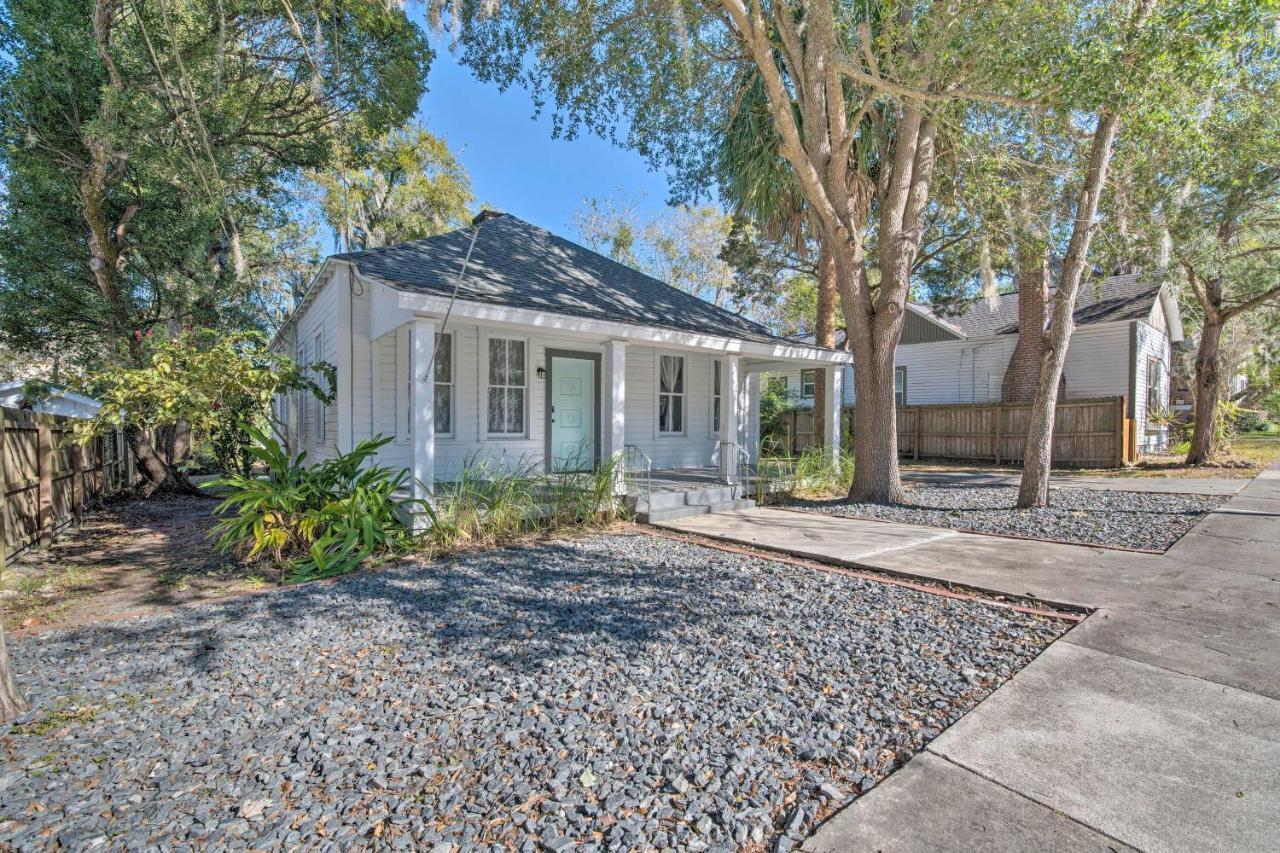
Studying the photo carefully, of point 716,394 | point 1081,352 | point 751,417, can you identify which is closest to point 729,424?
point 716,394

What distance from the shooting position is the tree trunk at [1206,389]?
1292 cm

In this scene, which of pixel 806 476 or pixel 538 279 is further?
pixel 806 476

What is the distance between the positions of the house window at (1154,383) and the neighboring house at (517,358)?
13878mm

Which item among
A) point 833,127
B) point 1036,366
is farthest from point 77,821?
point 1036,366

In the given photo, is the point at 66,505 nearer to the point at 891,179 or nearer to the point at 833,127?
the point at 833,127

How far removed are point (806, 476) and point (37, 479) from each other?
10.1 metres

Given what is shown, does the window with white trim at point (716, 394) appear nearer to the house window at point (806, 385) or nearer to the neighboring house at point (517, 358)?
the neighboring house at point (517, 358)

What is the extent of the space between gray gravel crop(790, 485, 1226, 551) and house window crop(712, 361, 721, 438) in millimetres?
3183

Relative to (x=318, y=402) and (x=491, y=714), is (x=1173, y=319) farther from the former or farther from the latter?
(x=491, y=714)

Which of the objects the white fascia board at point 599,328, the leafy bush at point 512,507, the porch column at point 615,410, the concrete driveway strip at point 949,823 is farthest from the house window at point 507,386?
the concrete driveway strip at point 949,823

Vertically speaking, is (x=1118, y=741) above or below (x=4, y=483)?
below

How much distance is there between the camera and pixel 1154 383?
61.8 ft

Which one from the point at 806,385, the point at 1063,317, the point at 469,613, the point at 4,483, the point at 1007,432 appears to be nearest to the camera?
the point at 469,613

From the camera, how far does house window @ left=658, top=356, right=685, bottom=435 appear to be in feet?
36.8
